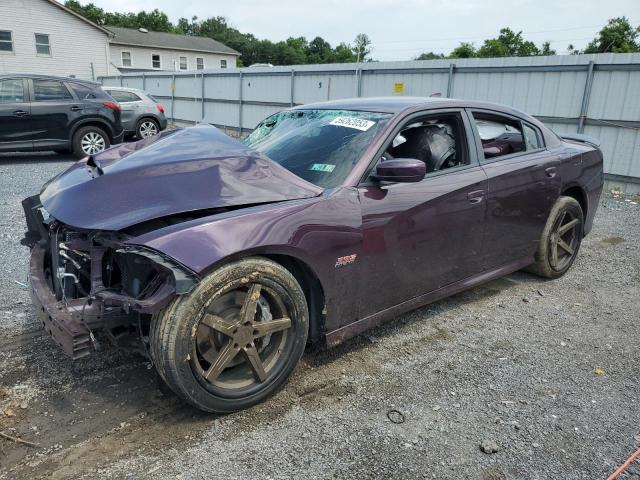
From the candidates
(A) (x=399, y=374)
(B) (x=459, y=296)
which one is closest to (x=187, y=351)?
(A) (x=399, y=374)

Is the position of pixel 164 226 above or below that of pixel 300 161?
below

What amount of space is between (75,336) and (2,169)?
907cm

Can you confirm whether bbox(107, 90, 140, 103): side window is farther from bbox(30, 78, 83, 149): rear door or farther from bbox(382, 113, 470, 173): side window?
bbox(382, 113, 470, 173): side window

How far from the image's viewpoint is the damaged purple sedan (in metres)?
2.46

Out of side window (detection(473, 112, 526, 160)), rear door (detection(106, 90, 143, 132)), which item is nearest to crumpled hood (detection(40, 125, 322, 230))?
side window (detection(473, 112, 526, 160))

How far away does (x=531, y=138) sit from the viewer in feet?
14.7

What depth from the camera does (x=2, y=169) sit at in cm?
981

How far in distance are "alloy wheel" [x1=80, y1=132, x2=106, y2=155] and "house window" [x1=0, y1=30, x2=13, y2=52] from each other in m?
23.7

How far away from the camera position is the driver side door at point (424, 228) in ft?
10.2

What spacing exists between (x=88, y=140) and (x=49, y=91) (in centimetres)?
117

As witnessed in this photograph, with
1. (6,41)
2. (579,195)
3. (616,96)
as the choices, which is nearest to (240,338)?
(579,195)

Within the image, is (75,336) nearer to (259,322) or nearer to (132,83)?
(259,322)

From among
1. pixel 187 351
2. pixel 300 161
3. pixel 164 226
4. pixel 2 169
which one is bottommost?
pixel 2 169

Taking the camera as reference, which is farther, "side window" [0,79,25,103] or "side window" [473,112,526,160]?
"side window" [0,79,25,103]
